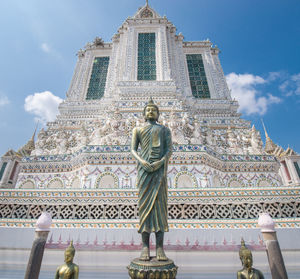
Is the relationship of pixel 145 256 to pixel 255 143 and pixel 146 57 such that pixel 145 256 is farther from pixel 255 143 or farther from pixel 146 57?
pixel 146 57

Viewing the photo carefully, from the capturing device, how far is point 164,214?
2.76 m

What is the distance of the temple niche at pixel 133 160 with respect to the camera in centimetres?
493

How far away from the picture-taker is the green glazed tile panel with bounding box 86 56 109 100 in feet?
52.4

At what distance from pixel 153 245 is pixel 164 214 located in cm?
175

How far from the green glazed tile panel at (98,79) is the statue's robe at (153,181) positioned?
44.3 ft

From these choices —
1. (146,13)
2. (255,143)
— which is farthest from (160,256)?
(146,13)

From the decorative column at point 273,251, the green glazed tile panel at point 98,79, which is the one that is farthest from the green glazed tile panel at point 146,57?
the decorative column at point 273,251

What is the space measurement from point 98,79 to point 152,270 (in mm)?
16771

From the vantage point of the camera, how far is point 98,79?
17.0 meters

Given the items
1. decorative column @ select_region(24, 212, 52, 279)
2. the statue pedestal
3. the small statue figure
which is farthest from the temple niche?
the statue pedestal

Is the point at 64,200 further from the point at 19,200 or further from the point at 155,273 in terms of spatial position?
the point at 155,273

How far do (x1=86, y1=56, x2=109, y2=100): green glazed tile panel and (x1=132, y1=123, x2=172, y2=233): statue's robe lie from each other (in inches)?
532

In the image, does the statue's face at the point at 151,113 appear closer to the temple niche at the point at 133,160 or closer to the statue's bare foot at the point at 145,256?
the statue's bare foot at the point at 145,256

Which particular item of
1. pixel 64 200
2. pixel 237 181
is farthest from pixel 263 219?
pixel 237 181
